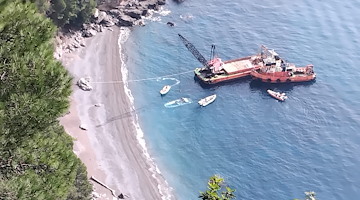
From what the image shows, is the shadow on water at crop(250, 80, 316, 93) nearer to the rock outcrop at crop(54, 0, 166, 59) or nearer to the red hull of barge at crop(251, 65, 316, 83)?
the red hull of barge at crop(251, 65, 316, 83)

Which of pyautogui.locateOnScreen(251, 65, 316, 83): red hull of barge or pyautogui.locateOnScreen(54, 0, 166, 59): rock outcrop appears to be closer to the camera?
pyautogui.locateOnScreen(251, 65, 316, 83): red hull of barge

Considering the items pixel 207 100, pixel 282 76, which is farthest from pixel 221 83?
pixel 282 76

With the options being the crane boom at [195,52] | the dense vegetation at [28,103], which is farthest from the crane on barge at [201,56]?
the dense vegetation at [28,103]

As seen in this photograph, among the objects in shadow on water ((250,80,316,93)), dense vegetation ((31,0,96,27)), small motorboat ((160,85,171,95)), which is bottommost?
small motorboat ((160,85,171,95))

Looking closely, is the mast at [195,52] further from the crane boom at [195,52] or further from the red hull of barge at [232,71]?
the red hull of barge at [232,71]

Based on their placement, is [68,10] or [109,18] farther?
[109,18]

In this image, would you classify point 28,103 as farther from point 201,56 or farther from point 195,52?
point 195,52

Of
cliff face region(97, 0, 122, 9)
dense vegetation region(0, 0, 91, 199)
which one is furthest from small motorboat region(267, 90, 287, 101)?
dense vegetation region(0, 0, 91, 199)
